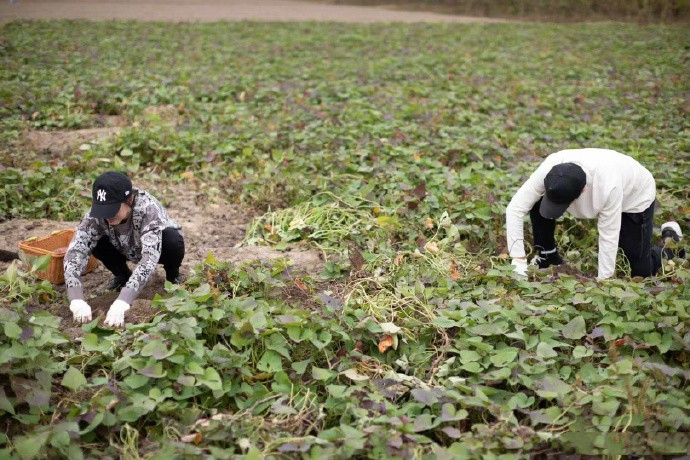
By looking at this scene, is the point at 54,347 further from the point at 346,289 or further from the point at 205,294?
the point at 346,289

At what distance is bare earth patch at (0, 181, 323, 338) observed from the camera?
138 inches

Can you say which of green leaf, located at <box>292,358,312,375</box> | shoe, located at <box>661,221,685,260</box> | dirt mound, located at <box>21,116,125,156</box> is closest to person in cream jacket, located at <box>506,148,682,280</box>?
shoe, located at <box>661,221,685,260</box>

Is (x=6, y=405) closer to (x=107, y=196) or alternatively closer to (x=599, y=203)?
(x=107, y=196)

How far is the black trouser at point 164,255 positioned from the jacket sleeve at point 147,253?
0.29ft

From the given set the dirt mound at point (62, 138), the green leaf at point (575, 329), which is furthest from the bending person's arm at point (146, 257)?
the dirt mound at point (62, 138)

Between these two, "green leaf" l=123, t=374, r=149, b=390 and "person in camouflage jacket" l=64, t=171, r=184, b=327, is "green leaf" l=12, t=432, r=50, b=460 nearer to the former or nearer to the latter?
"green leaf" l=123, t=374, r=149, b=390

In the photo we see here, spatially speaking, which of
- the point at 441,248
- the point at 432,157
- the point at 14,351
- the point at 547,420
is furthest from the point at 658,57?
the point at 14,351

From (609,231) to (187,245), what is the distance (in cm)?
265

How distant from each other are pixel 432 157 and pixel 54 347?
3710 millimetres

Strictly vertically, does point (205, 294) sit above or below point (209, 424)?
above

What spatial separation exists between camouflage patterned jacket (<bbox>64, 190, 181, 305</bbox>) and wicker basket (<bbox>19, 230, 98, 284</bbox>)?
9.5 inches

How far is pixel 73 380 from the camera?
2607 millimetres

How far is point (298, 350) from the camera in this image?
9.81ft

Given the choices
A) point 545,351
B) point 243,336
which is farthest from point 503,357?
point 243,336
